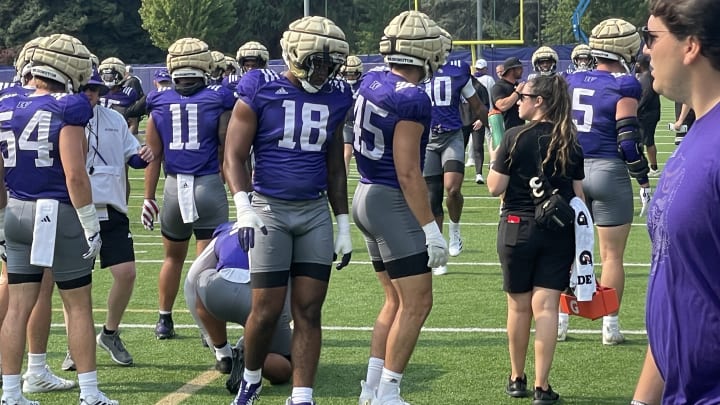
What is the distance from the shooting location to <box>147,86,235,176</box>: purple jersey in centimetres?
770

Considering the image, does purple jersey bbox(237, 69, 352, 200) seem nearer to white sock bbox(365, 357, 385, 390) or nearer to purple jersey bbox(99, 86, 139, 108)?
white sock bbox(365, 357, 385, 390)

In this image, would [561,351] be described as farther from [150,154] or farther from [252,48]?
[252,48]

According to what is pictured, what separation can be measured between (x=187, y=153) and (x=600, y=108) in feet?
9.24

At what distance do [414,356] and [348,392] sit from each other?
905 mm

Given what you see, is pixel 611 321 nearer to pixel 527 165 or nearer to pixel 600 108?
pixel 600 108

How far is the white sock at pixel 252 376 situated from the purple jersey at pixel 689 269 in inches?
134

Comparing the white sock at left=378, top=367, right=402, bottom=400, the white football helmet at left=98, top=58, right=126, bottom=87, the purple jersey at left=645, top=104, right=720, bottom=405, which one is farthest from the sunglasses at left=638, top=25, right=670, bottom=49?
the white football helmet at left=98, top=58, right=126, bottom=87

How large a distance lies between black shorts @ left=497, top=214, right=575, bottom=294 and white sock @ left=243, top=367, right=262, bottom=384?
4.83 ft


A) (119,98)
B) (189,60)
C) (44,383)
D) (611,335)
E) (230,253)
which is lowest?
(611,335)

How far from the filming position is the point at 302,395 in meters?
5.65

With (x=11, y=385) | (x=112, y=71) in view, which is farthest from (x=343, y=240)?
(x=112, y=71)

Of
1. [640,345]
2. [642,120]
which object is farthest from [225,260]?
[642,120]

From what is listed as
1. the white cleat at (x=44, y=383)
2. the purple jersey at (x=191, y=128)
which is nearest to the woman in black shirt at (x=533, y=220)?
the purple jersey at (x=191, y=128)

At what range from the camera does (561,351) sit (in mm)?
7375
